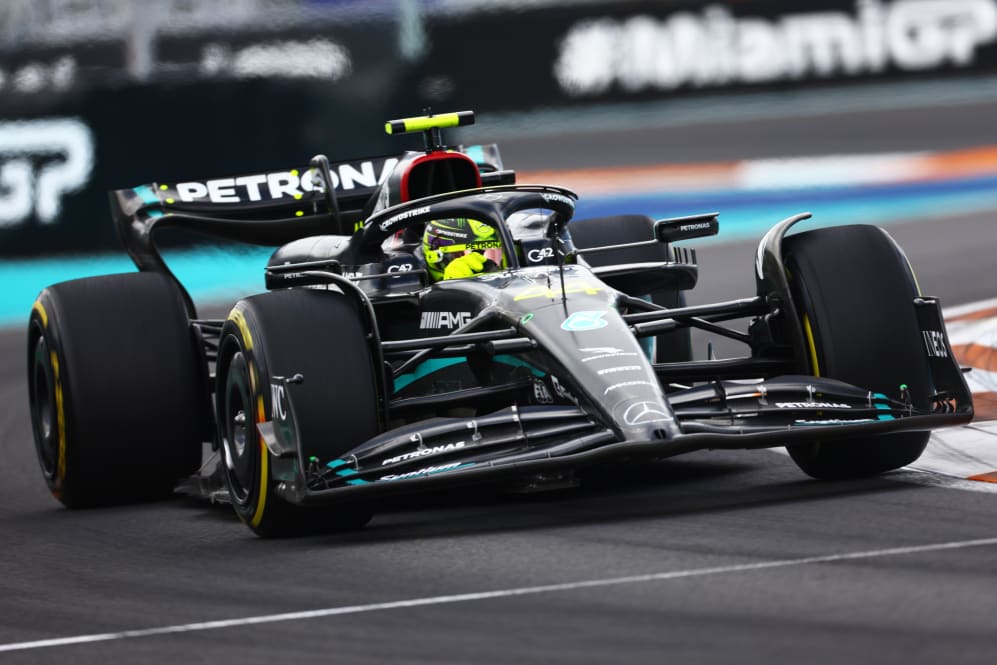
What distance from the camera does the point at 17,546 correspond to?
8188 mm

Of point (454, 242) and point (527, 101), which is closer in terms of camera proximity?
point (454, 242)

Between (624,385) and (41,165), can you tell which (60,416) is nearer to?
(624,385)

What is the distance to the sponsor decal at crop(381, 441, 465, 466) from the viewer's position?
7.12 meters

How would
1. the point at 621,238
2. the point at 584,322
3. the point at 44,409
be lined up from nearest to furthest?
the point at 584,322 → the point at 44,409 → the point at 621,238

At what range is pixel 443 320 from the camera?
8.51 meters

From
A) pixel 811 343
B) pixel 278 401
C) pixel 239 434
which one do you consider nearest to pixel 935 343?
pixel 811 343

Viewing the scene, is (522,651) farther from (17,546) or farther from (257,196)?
(257,196)

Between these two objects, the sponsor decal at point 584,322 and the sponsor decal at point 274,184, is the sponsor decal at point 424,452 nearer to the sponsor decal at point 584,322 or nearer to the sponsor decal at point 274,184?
the sponsor decal at point 584,322

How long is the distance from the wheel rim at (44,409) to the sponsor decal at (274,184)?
1.55m

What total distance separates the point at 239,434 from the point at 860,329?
8.96 feet

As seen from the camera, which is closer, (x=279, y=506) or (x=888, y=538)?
(x=888, y=538)

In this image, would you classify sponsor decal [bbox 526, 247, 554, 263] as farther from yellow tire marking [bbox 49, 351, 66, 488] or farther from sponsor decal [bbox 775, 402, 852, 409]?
yellow tire marking [bbox 49, 351, 66, 488]

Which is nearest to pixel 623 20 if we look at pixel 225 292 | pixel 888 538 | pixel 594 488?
pixel 225 292

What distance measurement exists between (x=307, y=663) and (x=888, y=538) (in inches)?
89.6
